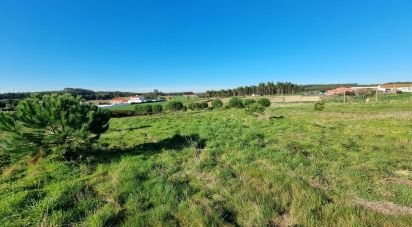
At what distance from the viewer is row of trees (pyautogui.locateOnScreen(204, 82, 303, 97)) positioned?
110 meters

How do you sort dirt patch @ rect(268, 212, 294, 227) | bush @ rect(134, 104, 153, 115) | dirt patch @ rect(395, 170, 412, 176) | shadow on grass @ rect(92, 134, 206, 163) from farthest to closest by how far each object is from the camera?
1. bush @ rect(134, 104, 153, 115)
2. shadow on grass @ rect(92, 134, 206, 163)
3. dirt patch @ rect(395, 170, 412, 176)
4. dirt patch @ rect(268, 212, 294, 227)

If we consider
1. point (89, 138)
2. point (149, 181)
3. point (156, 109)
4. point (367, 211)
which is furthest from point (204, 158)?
point (156, 109)

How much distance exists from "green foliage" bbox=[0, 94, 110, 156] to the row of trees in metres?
110

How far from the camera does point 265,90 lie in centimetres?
11238

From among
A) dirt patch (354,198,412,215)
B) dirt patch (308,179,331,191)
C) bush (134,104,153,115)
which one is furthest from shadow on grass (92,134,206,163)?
bush (134,104,153,115)

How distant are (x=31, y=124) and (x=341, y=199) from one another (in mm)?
6767

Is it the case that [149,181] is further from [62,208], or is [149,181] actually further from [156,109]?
[156,109]

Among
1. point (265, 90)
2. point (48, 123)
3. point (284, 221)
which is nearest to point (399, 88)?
point (265, 90)

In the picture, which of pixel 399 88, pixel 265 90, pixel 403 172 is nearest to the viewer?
pixel 403 172

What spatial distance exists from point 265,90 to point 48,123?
11157 cm

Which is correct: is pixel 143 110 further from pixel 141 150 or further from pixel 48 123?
pixel 48 123

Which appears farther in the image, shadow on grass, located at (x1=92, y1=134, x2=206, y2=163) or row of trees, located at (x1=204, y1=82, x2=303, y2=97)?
row of trees, located at (x1=204, y1=82, x2=303, y2=97)

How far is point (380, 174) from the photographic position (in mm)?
4855

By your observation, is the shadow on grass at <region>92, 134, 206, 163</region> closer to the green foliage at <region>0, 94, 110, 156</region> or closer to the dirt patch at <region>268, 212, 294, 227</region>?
the green foliage at <region>0, 94, 110, 156</region>
